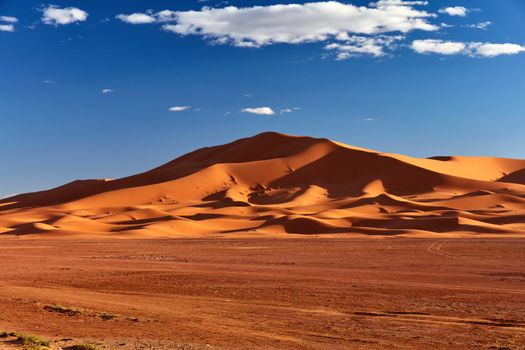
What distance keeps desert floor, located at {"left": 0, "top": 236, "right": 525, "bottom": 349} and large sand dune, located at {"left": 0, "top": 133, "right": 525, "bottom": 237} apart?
2104 centimetres

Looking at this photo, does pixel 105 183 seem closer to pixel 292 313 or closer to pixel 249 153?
pixel 249 153

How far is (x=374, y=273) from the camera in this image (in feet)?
75.0

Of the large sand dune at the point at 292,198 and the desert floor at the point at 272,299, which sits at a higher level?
the large sand dune at the point at 292,198

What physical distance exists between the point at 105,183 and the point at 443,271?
286 feet

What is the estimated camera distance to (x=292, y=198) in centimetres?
7594

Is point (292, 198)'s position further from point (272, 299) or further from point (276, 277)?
point (272, 299)

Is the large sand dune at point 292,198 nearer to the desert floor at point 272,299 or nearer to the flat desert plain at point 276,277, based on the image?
the flat desert plain at point 276,277

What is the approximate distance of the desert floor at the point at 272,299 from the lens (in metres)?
11.8

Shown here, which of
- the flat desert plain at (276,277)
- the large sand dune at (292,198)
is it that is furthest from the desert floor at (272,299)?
the large sand dune at (292,198)

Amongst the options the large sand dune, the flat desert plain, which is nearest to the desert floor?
the flat desert plain

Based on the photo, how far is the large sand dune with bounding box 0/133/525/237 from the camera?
53.6 metres

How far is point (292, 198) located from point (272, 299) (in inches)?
2335

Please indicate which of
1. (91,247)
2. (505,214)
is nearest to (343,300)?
(91,247)

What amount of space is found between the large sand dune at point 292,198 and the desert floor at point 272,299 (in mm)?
21037
